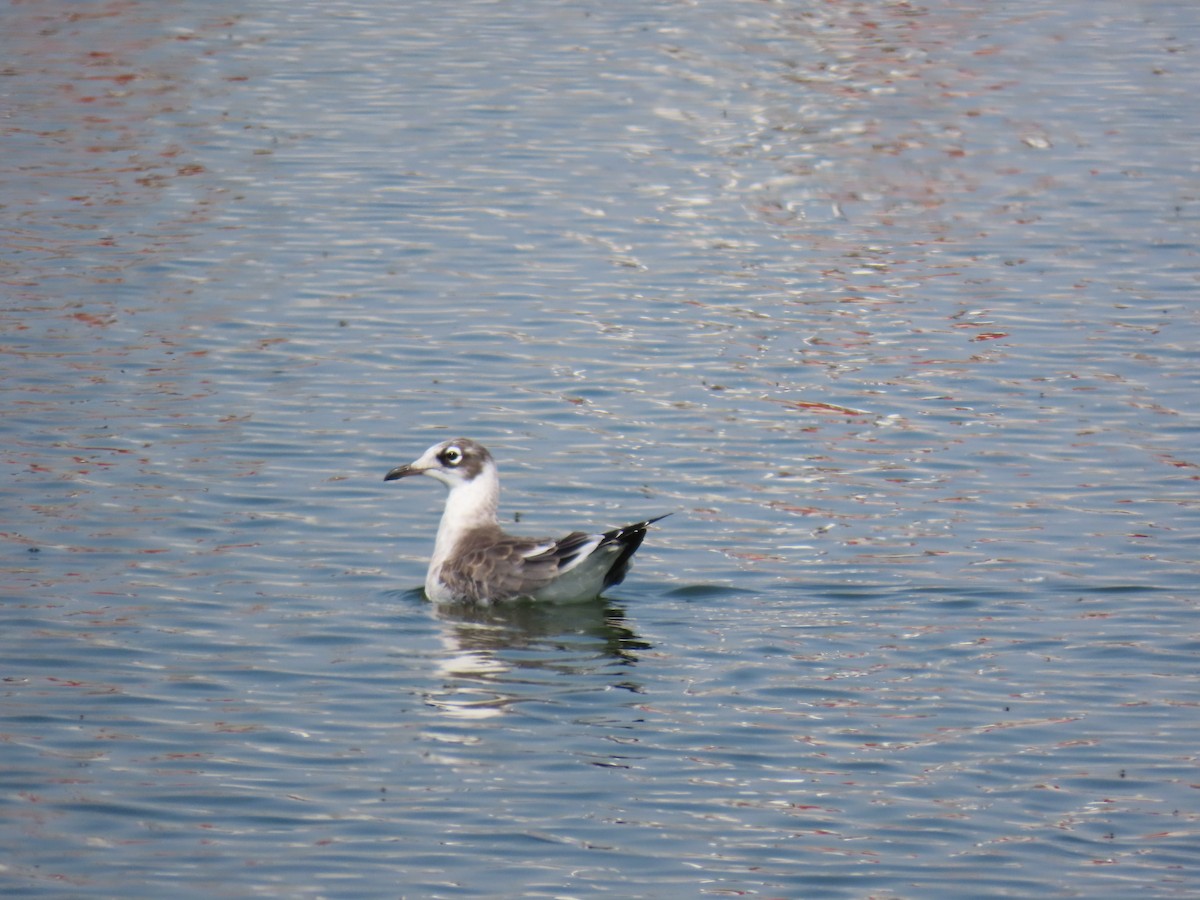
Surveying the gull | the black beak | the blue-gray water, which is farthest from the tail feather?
the black beak

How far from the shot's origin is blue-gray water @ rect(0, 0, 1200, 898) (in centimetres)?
979

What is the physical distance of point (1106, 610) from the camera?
42.0 ft

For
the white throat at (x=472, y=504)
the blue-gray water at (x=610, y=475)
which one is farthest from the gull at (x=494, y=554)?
the blue-gray water at (x=610, y=475)

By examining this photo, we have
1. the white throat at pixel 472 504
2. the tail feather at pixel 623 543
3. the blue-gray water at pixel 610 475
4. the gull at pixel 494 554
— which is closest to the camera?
the blue-gray water at pixel 610 475

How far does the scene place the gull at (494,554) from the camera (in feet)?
42.1

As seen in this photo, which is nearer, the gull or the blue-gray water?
the blue-gray water

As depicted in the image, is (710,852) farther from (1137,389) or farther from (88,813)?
(1137,389)

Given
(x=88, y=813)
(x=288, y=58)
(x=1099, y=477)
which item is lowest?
(x=288, y=58)

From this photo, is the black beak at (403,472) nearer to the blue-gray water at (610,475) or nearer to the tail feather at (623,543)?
the blue-gray water at (610,475)

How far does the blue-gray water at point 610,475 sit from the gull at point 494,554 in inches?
8.8

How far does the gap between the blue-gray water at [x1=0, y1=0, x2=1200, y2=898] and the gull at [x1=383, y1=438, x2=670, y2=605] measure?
0.22m

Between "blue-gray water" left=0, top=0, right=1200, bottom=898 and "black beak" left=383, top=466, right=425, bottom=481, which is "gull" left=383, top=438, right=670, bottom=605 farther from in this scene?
"blue-gray water" left=0, top=0, right=1200, bottom=898

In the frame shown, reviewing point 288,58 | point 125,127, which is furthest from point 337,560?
point 288,58

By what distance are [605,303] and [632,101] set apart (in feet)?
36.7
